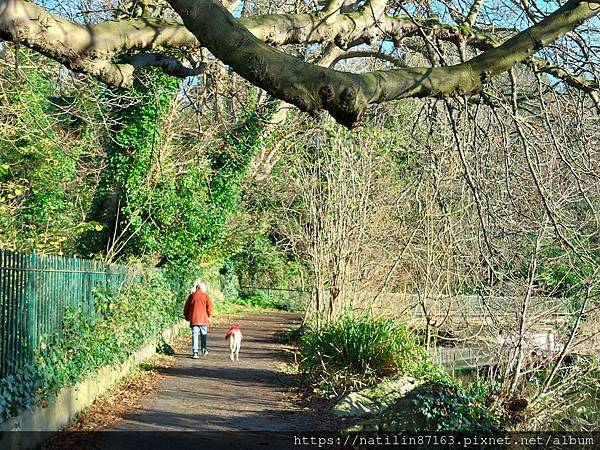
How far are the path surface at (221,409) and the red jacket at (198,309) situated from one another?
3.19 ft

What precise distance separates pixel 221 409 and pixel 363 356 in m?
3.44

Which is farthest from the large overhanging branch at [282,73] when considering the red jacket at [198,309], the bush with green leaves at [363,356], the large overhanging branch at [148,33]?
the red jacket at [198,309]

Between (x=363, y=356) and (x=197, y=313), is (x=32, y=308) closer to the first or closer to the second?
(x=363, y=356)

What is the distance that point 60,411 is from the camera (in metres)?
10.7

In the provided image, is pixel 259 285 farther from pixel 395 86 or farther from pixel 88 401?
pixel 395 86

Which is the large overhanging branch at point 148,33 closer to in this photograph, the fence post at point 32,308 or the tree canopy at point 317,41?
the tree canopy at point 317,41

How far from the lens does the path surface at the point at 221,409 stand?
1091cm

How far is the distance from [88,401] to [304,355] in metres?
6.03

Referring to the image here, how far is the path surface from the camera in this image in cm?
1091

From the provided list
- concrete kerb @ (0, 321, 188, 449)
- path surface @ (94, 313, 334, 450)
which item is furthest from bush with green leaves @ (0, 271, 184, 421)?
path surface @ (94, 313, 334, 450)

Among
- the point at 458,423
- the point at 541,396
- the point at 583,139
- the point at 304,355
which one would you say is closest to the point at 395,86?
the point at 583,139

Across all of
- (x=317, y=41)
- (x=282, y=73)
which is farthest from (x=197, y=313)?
(x=282, y=73)

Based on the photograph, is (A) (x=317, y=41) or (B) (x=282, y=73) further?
(A) (x=317, y=41)

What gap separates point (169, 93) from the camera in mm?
19156
